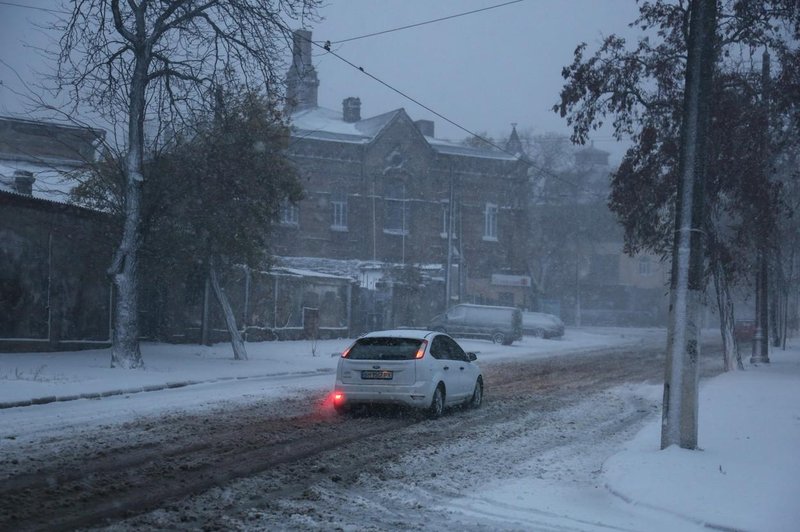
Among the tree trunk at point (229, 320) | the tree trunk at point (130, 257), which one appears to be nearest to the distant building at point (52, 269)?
the tree trunk at point (130, 257)

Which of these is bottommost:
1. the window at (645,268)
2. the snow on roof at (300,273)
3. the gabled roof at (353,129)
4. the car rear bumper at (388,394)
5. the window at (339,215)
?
the car rear bumper at (388,394)

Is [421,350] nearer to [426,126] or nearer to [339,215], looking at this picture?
[339,215]

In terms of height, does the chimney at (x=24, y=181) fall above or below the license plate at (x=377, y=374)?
above

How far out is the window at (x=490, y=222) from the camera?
2259 inches

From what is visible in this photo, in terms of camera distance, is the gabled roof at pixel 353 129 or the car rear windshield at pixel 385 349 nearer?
the car rear windshield at pixel 385 349

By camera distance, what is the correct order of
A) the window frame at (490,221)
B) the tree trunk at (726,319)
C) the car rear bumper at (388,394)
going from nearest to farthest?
the car rear bumper at (388,394) → the tree trunk at (726,319) → the window frame at (490,221)

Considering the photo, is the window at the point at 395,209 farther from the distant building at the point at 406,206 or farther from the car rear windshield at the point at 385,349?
the car rear windshield at the point at 385,349

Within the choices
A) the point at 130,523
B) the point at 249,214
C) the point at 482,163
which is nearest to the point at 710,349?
the point at 482,163

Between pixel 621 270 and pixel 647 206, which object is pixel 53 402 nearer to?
pixel 647 206

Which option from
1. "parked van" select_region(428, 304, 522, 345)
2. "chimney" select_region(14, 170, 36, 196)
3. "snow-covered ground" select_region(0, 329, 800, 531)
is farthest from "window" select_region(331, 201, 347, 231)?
"snow-covered ground" select_region(0, 329, 800, 531)

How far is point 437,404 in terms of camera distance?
14000 millimetres

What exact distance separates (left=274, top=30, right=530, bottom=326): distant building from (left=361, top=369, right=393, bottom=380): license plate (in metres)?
32.0

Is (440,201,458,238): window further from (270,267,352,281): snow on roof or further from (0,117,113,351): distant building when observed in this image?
(0,117,113,351): distant building

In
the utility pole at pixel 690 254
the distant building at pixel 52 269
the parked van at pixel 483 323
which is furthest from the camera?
the parked van at pixel 483 323
